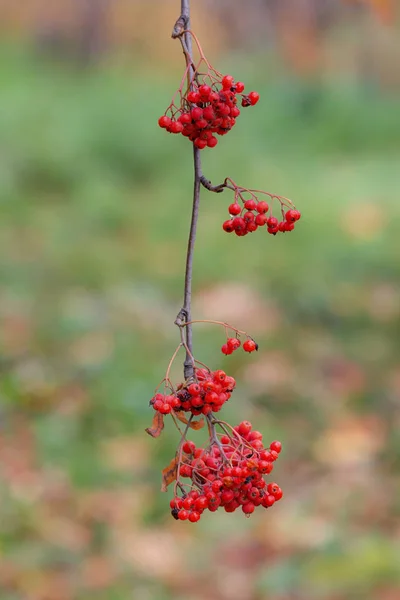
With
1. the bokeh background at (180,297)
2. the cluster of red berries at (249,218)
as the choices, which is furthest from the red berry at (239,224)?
the bokeh background at (180,297)

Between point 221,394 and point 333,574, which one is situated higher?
point 333,574

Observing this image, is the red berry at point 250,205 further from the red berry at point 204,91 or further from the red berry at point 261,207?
the red berry at point 204,91

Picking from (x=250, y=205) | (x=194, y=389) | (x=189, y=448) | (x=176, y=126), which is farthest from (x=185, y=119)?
(x=189, y=448)

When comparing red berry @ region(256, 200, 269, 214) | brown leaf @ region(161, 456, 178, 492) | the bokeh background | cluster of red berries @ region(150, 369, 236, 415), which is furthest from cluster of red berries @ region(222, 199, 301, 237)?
the bokeh background

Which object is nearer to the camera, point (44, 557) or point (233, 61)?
point (44, 557)

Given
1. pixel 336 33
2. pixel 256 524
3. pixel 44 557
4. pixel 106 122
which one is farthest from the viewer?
pixel 336 33

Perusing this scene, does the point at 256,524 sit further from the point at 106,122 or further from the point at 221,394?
the point at 106,122

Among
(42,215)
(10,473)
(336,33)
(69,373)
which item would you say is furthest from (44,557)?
(336,33)

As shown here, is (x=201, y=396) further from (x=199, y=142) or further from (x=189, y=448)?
(x=199, y=142)
